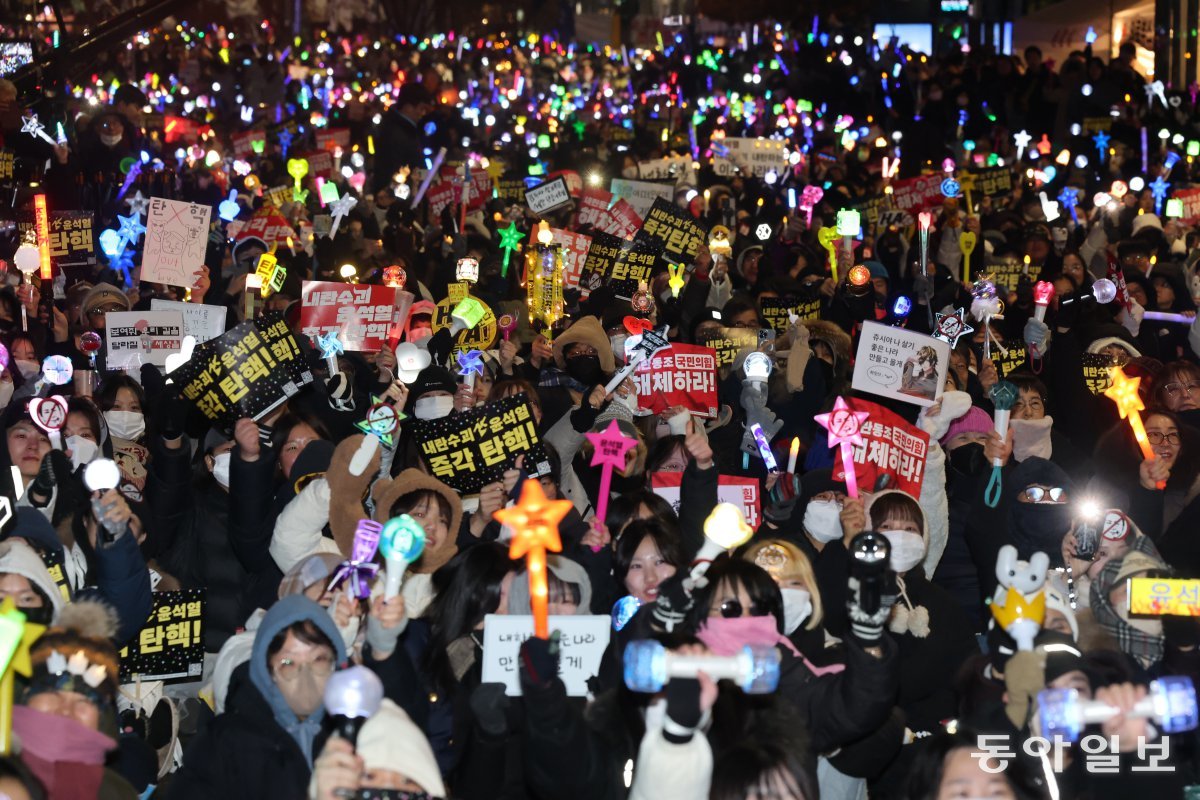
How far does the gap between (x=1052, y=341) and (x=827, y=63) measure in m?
15.2

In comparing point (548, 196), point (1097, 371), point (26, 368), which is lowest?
point (1097, 371)

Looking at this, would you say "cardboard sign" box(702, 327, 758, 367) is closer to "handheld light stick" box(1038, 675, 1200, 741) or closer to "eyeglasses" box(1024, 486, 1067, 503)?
"eyeglasses" box(1024, 486, 1067, 503)

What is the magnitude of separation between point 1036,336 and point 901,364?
1.75 metres

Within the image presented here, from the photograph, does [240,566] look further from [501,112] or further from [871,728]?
[501,112]

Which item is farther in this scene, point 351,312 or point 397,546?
point 351,312

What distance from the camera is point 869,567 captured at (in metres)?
3.89

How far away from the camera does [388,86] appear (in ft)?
89.7

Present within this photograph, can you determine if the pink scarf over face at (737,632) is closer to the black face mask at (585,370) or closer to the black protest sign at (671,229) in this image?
the black face mask at (585,370)

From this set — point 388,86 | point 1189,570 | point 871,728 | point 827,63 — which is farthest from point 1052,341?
point 388,86

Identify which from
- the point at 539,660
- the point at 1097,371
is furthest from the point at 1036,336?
the point at 539,660

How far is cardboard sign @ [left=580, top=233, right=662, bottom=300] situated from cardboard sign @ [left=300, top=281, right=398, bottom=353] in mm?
1777

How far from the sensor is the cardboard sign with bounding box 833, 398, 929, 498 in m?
6.57

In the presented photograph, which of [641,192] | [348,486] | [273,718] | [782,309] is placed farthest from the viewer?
[641,192]

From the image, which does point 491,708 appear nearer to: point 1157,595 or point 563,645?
point 563,645
